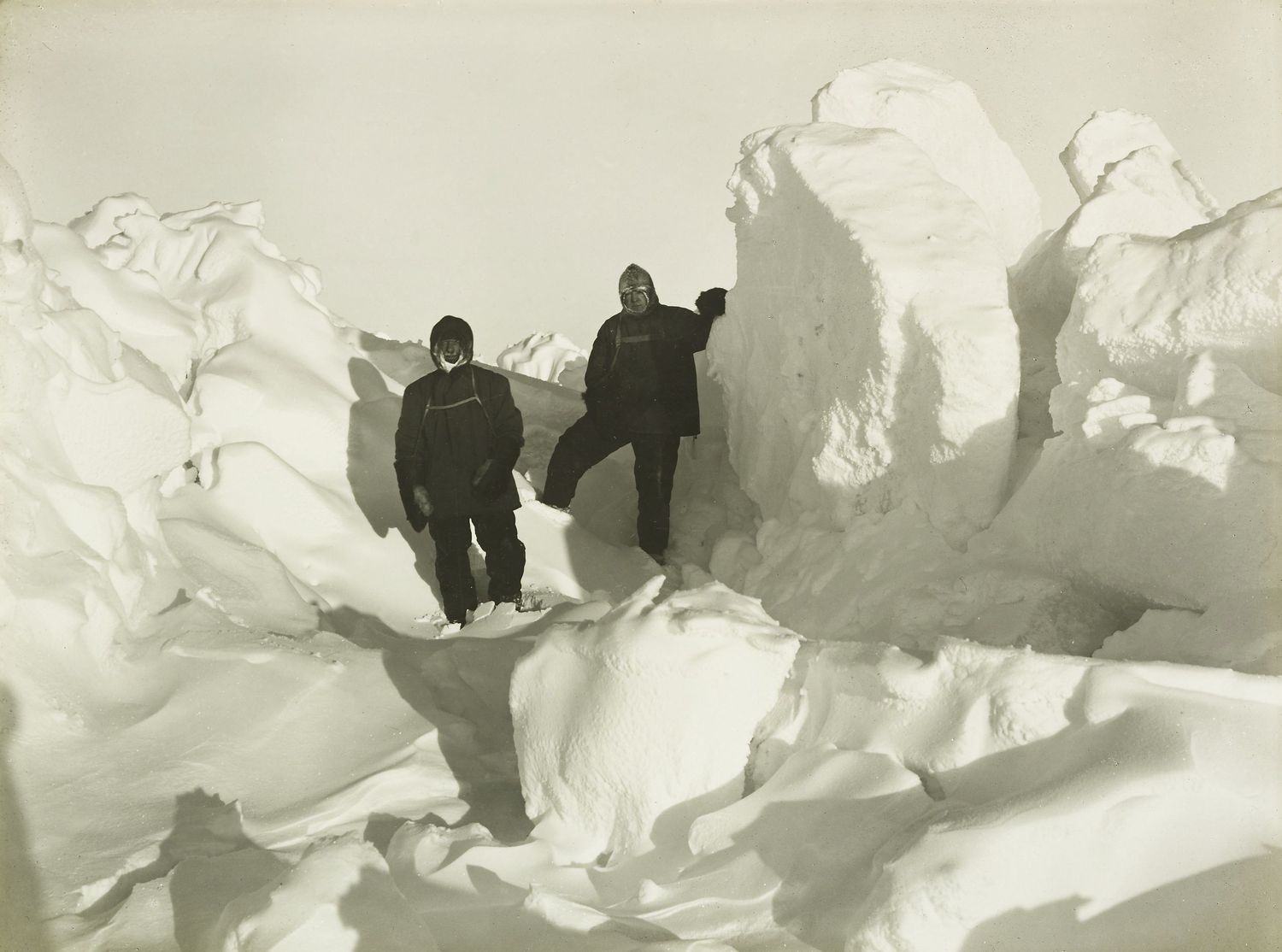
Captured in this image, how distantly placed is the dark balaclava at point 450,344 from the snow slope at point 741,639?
0.80 m

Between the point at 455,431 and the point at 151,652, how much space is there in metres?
1.40

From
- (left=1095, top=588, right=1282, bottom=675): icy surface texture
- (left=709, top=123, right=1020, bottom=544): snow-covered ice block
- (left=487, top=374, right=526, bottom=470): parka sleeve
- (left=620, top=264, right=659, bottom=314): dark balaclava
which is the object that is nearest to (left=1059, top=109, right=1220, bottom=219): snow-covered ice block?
(left=709, top=123, right=1020, bottom=544): snow-covered ice block

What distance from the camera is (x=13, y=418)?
11.3ft

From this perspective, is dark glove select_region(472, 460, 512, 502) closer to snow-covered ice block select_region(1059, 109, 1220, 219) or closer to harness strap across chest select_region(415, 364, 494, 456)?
harness strap across chest select_region(415, 364, 494, 456)

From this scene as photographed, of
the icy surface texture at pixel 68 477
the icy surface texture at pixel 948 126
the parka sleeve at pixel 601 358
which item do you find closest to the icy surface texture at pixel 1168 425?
the icy surface texture at pixel 948 126

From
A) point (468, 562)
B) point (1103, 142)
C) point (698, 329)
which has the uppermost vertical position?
point (1103, 142)

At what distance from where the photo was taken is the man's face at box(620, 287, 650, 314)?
5070 mm

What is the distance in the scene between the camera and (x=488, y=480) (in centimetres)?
450

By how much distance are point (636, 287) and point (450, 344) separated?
3.28 feet

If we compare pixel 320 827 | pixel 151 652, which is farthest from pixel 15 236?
pixel 320 827

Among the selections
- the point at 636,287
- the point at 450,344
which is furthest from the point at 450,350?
the point at 636,287

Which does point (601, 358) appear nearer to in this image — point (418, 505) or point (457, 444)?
point (457, 444)

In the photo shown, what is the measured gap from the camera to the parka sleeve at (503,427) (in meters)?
4.50

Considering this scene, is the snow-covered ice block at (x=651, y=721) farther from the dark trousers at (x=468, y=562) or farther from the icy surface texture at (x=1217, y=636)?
the dark trousers at (x=468, y=562)
